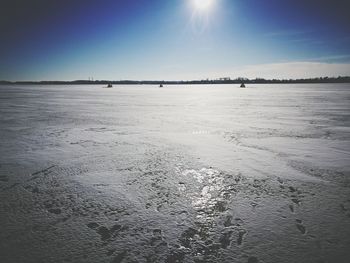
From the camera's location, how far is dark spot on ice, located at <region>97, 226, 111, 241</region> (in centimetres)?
203

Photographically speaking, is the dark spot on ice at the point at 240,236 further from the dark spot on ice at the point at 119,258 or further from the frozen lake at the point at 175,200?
the dark spot on ice at the point at 119,258

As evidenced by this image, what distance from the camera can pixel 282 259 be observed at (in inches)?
70.1

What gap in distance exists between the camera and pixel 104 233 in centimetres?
209

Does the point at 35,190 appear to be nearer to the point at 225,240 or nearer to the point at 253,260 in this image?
the point at 225,240

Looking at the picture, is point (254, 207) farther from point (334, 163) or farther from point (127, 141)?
point (127, 141)

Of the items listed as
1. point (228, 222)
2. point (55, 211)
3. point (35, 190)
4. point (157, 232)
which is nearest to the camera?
point (157, 232)

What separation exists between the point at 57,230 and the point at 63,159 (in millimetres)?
2209

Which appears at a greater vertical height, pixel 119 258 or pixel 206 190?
pixel 206 190

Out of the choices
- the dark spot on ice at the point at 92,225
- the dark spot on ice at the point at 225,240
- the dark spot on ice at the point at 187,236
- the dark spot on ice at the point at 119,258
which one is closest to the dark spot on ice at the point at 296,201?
the dark spot on ice at the point at 225,240

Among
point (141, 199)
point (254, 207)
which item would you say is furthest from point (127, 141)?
point (254, 207)

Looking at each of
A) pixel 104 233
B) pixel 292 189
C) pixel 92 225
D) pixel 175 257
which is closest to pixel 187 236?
pixel 175 257

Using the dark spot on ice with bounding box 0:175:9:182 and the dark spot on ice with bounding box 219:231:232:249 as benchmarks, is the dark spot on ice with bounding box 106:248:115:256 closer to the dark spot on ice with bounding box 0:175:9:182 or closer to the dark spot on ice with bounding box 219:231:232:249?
the dark spot on ice with bounding box 219:231:232:249

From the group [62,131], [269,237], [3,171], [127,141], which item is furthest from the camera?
[62,131]

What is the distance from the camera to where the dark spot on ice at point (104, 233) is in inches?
79.9
